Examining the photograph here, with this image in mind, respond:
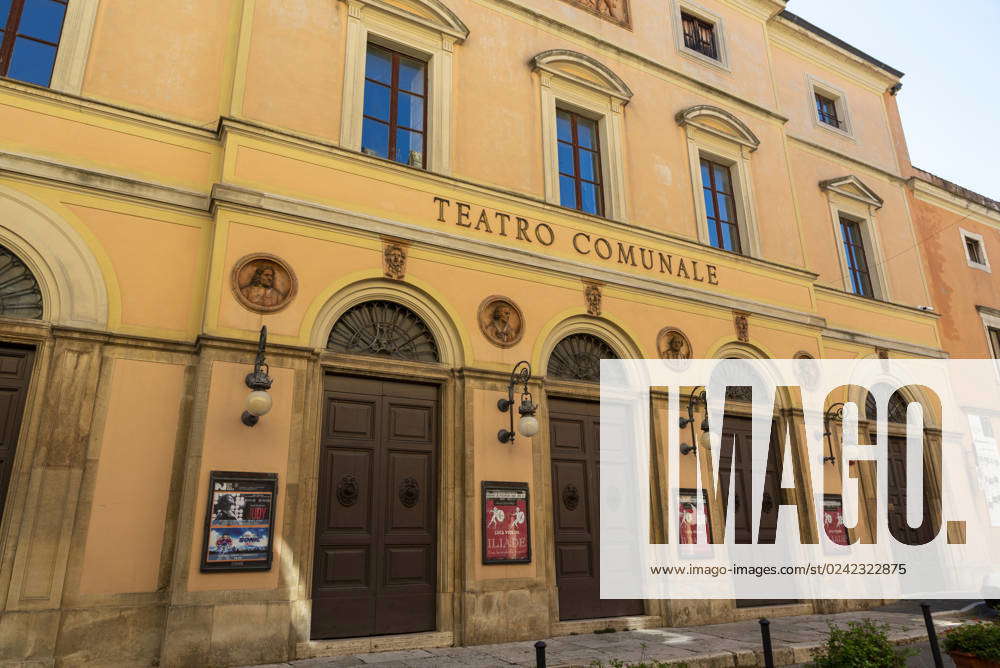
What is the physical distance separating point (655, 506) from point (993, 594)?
6.15m

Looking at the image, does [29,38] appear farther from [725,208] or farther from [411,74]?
[725,208]

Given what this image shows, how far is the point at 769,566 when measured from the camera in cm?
1091

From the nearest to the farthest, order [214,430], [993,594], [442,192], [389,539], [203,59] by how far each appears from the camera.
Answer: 1. [214,430]
2. [389,539]
3. [203,59]
4. [442,192]
5. [993,594]

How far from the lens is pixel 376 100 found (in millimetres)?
9883

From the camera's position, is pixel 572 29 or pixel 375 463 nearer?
pixel 375 463

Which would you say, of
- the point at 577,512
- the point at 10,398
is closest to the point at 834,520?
the point at 577,512

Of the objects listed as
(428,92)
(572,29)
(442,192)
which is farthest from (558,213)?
(572,29)

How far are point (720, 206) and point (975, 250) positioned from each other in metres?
9.75

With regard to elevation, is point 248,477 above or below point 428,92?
below

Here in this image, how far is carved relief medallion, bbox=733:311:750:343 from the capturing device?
11922 millimetres

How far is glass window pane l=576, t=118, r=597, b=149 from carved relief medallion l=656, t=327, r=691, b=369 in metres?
3.55

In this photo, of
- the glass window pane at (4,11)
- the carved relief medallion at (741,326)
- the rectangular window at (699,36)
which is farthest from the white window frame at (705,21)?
the glass window pane at (4,11)

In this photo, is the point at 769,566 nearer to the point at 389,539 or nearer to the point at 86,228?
the point at 389,539

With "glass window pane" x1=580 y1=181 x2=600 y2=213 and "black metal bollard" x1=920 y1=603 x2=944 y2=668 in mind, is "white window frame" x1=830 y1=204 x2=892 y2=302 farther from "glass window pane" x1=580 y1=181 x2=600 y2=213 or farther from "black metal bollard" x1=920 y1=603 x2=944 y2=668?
"black metal bollard" x1=920 y1=603 x2=944 y2=668
